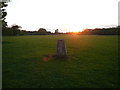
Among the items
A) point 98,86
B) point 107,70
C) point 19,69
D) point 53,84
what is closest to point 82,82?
point 98,86

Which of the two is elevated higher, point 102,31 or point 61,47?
point 102,31

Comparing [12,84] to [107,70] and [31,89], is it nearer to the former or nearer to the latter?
[31,89]

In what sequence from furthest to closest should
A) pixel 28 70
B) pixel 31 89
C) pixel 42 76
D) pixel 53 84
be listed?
pixel 28 70 → pixel 42 76 → pixel 53 84 → pixel 31 89

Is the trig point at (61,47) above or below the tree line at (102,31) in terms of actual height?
below

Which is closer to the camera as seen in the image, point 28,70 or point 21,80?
point 21,80

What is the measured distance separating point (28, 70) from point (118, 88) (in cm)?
422

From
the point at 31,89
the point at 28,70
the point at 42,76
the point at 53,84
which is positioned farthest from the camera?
the point at 28,70

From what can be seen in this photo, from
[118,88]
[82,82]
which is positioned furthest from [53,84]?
[118,88]

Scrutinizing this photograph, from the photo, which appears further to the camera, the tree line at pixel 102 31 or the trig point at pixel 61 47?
the tree line at pixel 102 31

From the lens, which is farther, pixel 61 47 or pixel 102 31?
pixel 102 31

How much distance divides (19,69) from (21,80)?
5.46 ft

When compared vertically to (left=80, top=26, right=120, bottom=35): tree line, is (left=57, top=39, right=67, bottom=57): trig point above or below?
below

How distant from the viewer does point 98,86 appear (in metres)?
5.62

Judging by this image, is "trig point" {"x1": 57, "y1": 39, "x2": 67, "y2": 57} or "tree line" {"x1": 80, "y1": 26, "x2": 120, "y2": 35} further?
"tree line" {"x1": 80, "y1": 26, "x2": 120, "y2": 35}
